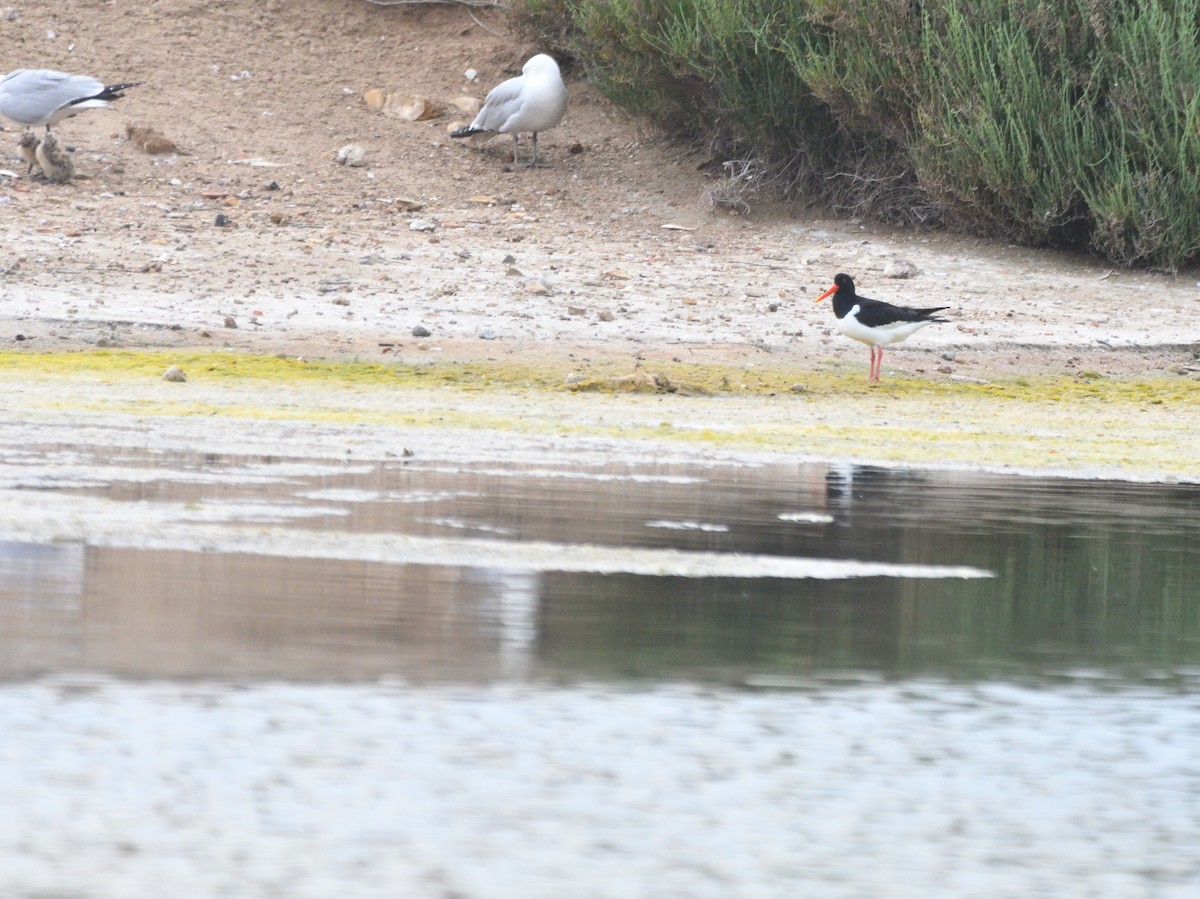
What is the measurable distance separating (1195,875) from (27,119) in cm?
1427

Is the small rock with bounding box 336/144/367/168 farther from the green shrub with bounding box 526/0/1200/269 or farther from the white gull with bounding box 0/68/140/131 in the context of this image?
the green shrub with bounding box 526/0/1200/269

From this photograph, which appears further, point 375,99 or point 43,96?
point 375,99

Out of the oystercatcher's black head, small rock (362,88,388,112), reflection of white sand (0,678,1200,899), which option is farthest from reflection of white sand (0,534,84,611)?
small rock (362,88,388,112)

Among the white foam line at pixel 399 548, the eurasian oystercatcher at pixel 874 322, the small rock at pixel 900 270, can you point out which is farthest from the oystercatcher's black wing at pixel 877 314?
the white foam line at pixel 399 548

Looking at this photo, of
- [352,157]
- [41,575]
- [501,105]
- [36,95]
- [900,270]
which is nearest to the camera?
[41,575]

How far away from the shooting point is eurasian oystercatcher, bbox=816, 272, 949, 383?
1227 centimetres

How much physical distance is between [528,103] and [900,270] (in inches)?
156

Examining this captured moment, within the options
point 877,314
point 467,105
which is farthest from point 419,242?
point 467,105

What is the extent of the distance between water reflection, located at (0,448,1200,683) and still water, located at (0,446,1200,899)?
20mm

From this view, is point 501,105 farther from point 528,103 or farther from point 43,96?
point 43,96

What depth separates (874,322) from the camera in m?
12.3

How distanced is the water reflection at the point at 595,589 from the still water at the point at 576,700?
2cm

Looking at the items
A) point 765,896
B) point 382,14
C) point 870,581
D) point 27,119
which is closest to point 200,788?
point 765,896

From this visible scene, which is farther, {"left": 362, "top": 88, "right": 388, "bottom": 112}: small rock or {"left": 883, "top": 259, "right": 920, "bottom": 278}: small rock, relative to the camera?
{"left": 362, "top": 88, "right": 388, "bottom": 112}: small rock
